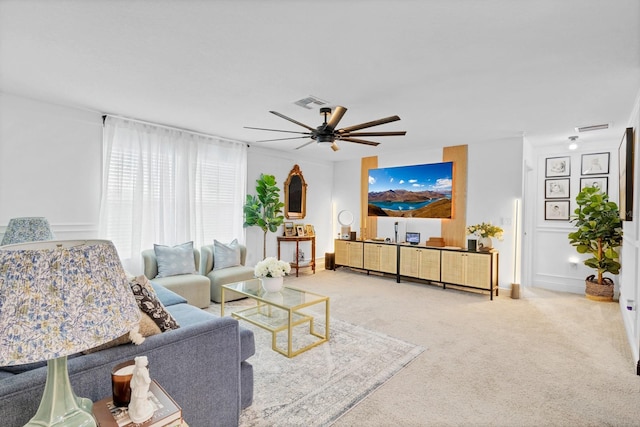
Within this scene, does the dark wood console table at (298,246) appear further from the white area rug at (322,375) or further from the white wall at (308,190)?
the white area rug at (322,375)

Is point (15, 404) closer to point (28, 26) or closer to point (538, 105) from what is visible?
point (28, 26)

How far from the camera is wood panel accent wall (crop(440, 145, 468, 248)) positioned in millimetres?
5594

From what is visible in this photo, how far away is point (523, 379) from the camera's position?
257cm

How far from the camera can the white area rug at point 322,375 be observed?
212 cm

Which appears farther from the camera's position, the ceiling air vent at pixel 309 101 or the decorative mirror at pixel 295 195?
the decorative mirror at pixel 295 195

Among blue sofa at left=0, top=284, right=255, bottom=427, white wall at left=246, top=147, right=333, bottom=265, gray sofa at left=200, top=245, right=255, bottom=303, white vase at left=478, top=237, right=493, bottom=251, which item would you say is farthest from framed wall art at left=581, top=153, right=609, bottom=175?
blue sofa at left=0, top=284, right=255, bottom=427

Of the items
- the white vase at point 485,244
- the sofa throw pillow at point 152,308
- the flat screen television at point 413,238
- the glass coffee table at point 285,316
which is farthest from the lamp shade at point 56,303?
the flat screen television at point 413,238

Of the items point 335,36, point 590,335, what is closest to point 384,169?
point 590,335

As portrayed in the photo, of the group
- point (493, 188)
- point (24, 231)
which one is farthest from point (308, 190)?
point (24, 231)

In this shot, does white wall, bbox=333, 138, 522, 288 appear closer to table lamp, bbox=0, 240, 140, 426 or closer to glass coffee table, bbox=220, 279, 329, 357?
glass coffee table, bbox=220, 279, 329, 357

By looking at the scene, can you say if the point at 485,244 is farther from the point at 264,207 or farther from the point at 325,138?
the point at 264,207

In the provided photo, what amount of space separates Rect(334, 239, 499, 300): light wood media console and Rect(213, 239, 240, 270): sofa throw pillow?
8.23 feet

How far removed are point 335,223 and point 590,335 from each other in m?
4.84

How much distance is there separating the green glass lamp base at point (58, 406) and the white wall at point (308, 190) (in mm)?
4808
